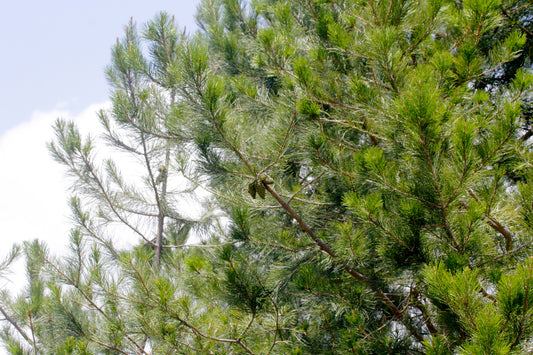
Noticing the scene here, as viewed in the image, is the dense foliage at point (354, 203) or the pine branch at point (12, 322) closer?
the dense foliage at point (354, 203)

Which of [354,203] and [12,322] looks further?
[12,322]

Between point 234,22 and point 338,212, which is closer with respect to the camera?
point 338,212

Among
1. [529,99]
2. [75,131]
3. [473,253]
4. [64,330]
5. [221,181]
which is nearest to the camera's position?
[473,253]

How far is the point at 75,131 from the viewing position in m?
4.38

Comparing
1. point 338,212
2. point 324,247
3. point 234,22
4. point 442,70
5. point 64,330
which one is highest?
point 234,22

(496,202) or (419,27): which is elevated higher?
(419,27)

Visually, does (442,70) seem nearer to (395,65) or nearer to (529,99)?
(395,65)

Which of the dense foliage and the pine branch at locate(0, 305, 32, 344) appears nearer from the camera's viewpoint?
the dense foliage

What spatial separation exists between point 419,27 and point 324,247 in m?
1.64

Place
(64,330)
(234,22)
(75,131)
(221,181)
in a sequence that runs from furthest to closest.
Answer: (234,22) < (75,131) < (64,330) < (221,181)

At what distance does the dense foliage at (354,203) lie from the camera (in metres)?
2.05

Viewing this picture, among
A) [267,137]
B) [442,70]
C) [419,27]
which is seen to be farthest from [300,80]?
[419,27]

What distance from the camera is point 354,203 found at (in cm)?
212

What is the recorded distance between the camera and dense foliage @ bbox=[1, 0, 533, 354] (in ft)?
6.72
